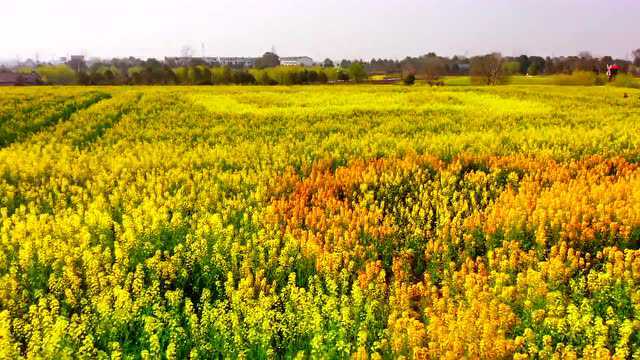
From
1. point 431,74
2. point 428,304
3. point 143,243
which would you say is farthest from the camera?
point 431,74

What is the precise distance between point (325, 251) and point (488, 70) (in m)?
79.6

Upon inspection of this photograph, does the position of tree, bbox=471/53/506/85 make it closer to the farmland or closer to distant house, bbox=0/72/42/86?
the farmland

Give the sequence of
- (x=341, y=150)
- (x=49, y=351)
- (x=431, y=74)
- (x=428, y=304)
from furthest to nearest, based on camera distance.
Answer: (x=431, y=74)
(x=341, y=150)
(x=428, y=304)
(x=49, y=351)

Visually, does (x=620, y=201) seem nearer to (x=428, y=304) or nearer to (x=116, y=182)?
(x=428, y=304)

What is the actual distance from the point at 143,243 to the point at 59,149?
25.1ft

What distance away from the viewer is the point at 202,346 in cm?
366

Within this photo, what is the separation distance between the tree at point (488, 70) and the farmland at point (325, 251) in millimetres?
66752

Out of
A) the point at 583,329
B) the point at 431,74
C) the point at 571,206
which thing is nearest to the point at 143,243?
the point at 583,329

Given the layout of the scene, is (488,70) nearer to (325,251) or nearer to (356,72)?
(356,72)

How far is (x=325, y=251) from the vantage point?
523 cm

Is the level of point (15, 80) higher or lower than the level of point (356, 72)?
lower

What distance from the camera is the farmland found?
12.4 feet

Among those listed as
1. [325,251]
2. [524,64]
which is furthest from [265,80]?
[524,64]

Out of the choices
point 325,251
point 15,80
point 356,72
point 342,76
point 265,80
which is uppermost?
point 356,72
